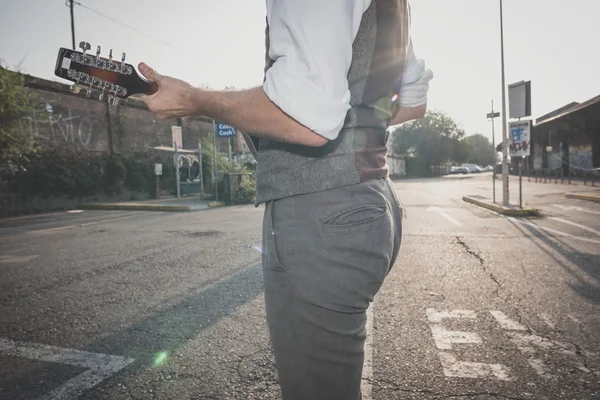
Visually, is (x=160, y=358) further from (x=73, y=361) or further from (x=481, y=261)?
(x=481, y=261)

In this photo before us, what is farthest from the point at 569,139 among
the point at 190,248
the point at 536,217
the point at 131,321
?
the point at 131,321

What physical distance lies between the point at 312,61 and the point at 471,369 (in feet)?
7.12

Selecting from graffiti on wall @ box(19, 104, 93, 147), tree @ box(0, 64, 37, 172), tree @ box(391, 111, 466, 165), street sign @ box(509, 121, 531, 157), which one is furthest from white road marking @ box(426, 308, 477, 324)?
tree @ box(391, 111, 466, 165)

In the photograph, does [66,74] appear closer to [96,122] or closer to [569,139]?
[96,122]

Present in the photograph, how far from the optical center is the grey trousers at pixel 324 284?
93 centimetres

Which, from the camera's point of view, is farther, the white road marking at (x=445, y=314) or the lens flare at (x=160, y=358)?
the white road marking at (x=445, y=314)

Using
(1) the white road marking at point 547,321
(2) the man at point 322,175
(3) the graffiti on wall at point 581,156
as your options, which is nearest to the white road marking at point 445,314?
(1) the white road marking at point 547,321

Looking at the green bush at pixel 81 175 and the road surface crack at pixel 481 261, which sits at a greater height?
the green bush at pixel 81 175

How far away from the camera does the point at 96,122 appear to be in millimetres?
17781

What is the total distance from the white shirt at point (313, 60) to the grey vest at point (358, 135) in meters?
0.07

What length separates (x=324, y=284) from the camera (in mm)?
933

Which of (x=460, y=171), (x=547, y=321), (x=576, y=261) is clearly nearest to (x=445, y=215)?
(x=576, y=261)

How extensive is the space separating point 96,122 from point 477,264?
61.1 feet

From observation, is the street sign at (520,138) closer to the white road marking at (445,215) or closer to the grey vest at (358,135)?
the white road marking at (445,215)
